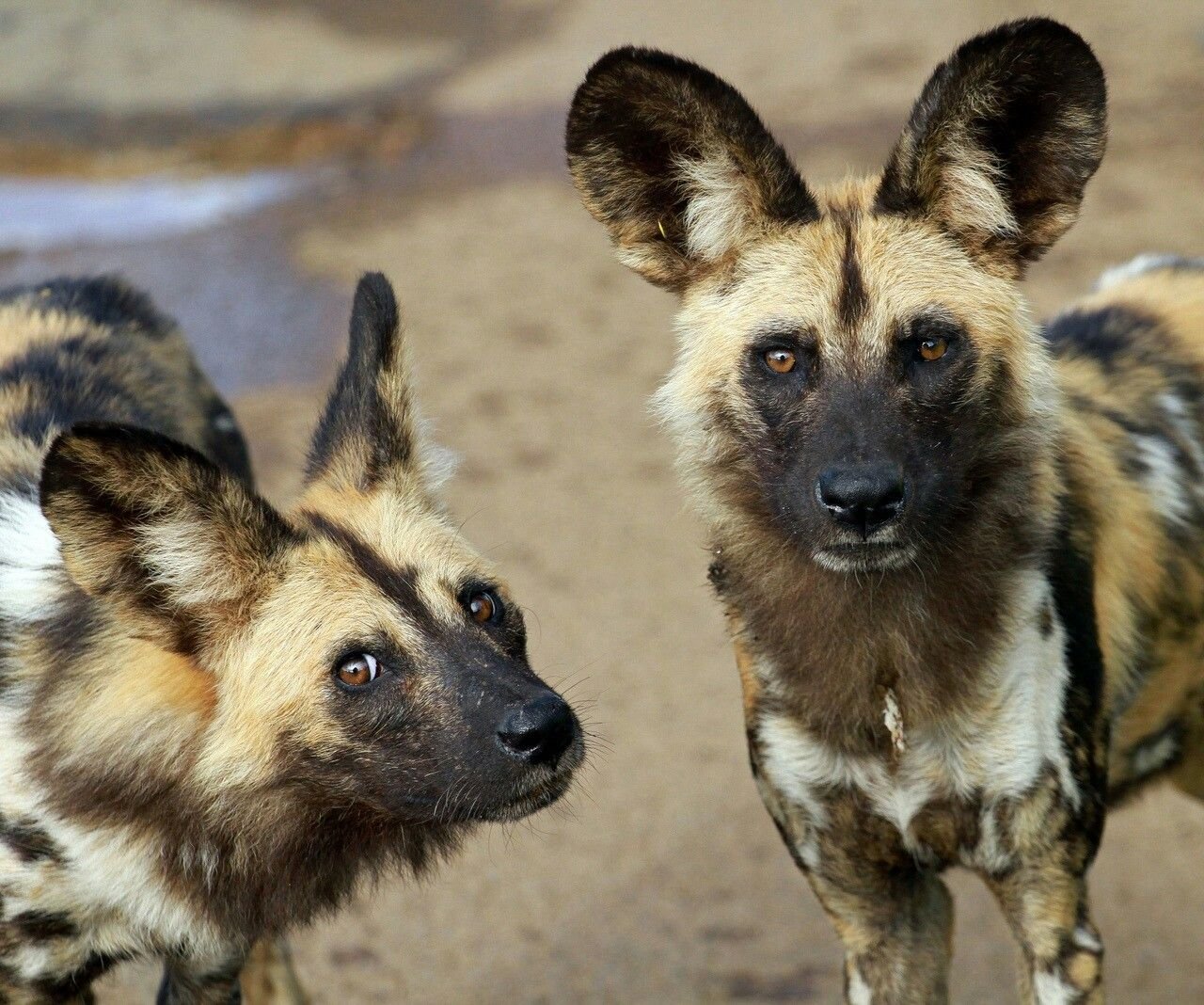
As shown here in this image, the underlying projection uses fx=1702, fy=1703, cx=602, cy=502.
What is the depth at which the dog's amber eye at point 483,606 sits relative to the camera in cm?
293

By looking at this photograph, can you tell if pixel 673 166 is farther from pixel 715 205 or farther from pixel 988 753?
pixel 988 753

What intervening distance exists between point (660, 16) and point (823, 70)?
1.36 m

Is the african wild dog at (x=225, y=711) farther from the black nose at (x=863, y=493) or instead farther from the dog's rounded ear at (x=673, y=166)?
the dog's rounded ear at (x=673, y=166)

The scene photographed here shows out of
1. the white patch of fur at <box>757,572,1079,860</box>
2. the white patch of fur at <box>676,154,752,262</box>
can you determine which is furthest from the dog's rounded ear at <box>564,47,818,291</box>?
the white patch of fur at <box>757,572,1079,860</box>

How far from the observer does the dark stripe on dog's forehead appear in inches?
111

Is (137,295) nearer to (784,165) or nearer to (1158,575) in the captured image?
(784,165)

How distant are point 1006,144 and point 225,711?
166 centimetres

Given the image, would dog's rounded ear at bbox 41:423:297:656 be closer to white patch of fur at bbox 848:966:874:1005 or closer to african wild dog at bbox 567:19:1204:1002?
african wild dog at bbox 567:19:1204:1002

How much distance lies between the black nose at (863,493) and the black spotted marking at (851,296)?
0.31m

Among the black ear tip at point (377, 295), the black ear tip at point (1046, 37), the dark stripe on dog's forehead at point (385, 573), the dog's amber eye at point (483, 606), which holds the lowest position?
the dog's amber eye at point (483, 606)

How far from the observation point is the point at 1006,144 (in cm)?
298

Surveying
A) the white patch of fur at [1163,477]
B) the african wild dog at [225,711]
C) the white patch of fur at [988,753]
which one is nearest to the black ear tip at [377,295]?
the african wild dog at [225,711]

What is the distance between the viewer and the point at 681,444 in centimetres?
306

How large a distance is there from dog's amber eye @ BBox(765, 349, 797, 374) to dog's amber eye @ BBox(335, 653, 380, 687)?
2.73 ft
